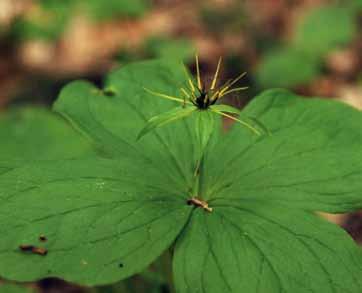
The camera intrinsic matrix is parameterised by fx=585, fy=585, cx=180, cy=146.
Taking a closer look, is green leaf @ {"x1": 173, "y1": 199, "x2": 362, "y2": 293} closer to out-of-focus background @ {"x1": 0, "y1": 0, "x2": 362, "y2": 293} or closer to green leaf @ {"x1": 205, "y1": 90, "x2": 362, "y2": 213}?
green leaf @ {"x1": 205, "y1": 90, "x2": 362, "y2": 213}

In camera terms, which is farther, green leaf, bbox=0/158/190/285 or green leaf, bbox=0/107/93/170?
green leaf, bbox=0/107/93/170

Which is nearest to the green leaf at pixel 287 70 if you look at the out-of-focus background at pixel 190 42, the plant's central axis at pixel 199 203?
the out-of-focus background at pixel 190 42

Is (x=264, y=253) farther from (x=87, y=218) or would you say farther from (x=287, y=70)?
(x=287, y=70)

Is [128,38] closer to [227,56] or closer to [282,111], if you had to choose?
[227,56]

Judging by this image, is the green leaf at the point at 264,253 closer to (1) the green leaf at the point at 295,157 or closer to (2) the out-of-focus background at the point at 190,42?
(1) the green leaf at the point at 295,157

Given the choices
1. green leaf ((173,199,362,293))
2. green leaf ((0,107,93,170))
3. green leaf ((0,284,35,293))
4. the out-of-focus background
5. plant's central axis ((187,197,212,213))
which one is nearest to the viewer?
green leaf ((173,199,362,293))

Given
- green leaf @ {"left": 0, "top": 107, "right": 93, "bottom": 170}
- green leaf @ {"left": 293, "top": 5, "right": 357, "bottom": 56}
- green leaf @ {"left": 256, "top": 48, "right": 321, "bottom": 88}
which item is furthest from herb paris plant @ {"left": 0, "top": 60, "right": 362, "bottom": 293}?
green leaf @ {"left": 293, "top": 5, "right": 357, "bottom": 56}

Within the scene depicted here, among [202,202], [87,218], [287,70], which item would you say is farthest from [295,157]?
[287,70]
